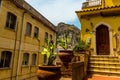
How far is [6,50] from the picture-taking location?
40.0 feet

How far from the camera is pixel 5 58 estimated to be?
1235cm

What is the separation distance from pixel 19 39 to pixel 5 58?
261 cm

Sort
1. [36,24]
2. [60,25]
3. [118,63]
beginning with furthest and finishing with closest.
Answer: [60,25] → [36,24] → [118,63]

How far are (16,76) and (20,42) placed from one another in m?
3.52

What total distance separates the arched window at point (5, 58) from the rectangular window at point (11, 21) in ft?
8.38

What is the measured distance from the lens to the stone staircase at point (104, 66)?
8.74 meters

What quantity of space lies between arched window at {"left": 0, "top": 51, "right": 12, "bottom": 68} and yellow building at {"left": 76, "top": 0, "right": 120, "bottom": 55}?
307 inches

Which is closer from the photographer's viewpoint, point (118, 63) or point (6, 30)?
point (118, 63)

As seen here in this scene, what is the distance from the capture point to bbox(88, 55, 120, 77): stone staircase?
8.74 m

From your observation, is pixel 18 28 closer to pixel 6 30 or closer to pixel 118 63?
pixel 6 30

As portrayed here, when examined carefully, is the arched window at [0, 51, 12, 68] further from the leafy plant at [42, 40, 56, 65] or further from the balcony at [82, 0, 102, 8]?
the balcony at [82, 0, 102, 8]

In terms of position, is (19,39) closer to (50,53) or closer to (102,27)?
(102,27)

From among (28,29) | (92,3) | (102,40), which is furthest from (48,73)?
(92,3)

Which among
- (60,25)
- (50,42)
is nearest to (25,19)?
(50,42)
